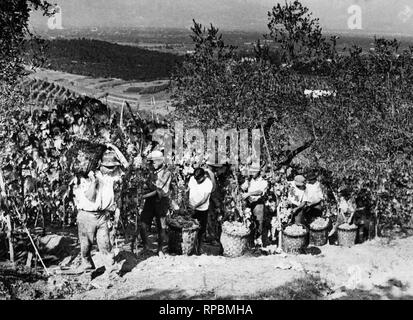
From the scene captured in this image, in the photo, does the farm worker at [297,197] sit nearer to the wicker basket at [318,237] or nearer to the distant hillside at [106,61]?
the wicker basket at [318,237]

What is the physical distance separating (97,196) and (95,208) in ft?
0.48

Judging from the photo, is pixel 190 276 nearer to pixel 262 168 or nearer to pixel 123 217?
pixel 123 217

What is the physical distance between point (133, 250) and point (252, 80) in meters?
6.20

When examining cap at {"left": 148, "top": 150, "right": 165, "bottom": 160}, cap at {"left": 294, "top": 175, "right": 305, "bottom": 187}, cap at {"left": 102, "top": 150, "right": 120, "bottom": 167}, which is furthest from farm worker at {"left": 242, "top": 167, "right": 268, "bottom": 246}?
cap at {"left": 102, "top": 150, "right": 120, "bottom": 167}

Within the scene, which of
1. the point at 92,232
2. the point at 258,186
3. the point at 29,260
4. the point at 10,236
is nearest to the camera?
the point at 92,232

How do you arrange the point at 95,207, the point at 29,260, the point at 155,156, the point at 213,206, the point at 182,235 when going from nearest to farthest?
the point at 95,207, the point at 29,260, the point at 182,235, the point at 155,156, the point at 213,206

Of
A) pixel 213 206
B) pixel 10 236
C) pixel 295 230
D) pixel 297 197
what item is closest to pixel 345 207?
pixel 297 197

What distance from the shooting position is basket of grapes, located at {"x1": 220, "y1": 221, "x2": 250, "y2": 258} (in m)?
7.24

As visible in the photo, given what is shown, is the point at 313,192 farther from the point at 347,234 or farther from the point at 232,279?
the point at 232,279

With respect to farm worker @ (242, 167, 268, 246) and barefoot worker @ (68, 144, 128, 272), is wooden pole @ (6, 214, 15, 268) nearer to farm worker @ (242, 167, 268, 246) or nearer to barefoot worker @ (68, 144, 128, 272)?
barefoot worker @ (68, 144, 128, 272)

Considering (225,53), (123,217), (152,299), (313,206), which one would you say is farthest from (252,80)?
(152,299)

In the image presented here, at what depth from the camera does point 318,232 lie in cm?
819

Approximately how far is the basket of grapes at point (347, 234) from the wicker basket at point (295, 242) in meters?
0.86

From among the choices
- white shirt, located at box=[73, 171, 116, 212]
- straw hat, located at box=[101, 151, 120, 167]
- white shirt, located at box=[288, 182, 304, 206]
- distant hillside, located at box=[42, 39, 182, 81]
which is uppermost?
distant hillside, located at box=[42, 39, 182, 81]
